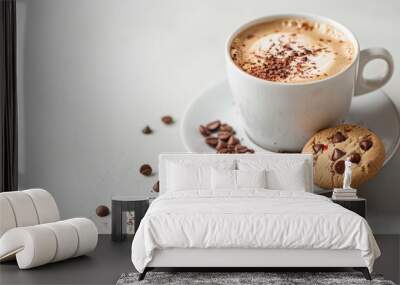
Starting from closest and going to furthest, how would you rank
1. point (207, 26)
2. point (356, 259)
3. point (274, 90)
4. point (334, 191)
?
point (356, 259) < point (274, 90) < point (334, 191) < point (207, 26)

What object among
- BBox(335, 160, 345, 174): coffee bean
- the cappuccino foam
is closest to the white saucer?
BBox(335, 160, 345, 174): coffee bean

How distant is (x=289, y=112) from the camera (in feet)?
16.1

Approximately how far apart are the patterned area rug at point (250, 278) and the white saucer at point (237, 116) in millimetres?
1735

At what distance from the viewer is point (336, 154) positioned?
16.8ft

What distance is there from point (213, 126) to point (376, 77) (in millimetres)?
1429

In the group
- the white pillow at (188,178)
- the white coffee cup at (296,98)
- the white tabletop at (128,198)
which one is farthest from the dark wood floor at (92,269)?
the white coffee cup at (296,98)

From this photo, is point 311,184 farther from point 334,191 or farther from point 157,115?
point 157,115

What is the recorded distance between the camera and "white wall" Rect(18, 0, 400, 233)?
5.94 metres

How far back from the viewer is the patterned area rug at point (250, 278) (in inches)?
152

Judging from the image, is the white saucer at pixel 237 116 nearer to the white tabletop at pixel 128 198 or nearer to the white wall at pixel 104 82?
the white wall at pixel 104 82

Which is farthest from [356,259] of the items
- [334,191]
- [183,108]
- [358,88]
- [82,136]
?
[82,136]

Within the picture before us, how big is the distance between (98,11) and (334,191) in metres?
2.67

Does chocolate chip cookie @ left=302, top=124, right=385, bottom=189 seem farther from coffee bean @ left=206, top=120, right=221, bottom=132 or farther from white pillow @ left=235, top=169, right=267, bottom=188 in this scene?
coffee bean @ left=206, top=120, right=221, bottom=132

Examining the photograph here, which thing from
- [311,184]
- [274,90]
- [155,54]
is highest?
[155,54]
